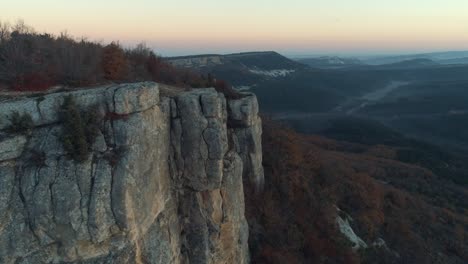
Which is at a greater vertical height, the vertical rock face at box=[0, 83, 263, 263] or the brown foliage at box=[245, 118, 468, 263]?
the vertical rock face at box=[0, 83, 263, 263]

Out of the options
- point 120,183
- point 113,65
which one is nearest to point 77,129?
point 120,183

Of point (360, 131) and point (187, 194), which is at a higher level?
point (187, 194)

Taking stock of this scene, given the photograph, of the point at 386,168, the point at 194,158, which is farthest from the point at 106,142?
the point at 386,168

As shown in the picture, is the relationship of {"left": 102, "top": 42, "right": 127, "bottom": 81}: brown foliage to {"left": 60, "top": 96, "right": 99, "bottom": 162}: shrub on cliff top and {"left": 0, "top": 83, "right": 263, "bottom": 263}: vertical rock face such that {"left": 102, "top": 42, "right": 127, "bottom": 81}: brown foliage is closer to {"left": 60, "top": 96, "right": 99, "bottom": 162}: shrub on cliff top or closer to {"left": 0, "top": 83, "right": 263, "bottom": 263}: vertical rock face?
{"left": 0, "top": 83, "right": 263, "bottom": 263}: vertical rock face

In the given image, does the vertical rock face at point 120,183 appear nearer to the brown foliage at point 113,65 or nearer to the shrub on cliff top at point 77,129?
the shrub on cliff top at point 77,129

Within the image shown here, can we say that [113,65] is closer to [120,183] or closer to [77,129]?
[77,129]

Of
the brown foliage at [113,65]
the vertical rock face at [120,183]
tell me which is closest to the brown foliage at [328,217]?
the vertical rock face at [120,183]

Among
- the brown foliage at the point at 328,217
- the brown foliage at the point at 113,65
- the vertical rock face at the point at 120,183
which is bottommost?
the brown foliage at the point at 328,217

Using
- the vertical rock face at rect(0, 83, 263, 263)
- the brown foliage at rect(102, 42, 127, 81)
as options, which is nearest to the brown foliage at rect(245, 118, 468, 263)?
the vertical rock face at rect(0, 83, 263, 263)

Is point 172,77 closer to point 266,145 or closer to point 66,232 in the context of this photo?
point 266,145
